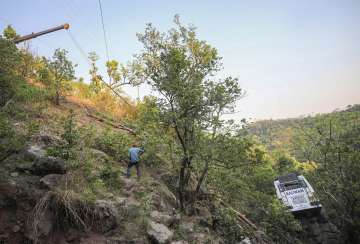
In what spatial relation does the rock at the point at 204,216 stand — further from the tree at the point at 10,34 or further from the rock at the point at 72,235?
the tree at the point at 10,34

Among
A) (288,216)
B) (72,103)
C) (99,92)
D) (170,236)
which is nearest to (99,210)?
(170,236)

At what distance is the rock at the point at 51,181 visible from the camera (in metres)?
7.25

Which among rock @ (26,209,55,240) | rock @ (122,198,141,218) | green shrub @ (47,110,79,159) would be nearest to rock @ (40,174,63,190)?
green shrub @ (47,110,79,159)

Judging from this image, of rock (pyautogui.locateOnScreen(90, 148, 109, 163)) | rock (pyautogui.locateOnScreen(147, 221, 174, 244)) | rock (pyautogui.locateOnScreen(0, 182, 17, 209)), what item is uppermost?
rock (pyautogui.locateOnScreen(90, 148, 109, 163))

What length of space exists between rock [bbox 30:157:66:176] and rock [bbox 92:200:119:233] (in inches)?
62.4

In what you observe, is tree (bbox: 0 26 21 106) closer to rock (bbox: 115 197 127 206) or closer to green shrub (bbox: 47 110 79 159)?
green shrub (bbox: 47 110 79 159)

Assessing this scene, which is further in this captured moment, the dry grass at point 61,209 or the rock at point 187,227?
the rock at point 187,227

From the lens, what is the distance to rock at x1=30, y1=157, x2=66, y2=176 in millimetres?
7840

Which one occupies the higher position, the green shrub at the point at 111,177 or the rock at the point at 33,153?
the rock at the point at 33,153

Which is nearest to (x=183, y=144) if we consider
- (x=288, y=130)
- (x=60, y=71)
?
(x=60, y=71)

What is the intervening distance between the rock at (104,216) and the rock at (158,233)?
3.75 feet

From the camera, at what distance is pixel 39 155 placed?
8180 mm

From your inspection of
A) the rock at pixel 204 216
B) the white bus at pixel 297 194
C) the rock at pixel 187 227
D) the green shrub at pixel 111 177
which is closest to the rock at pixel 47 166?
the green shrub at pixel 111 177

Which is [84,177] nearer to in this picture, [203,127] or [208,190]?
[203,127]
